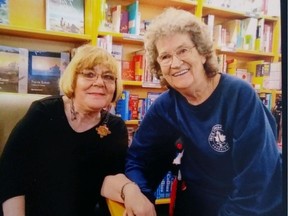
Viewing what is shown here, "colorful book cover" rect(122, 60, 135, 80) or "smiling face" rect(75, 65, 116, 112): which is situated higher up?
"colorful book cover" rect(122, 60, 135, 80)

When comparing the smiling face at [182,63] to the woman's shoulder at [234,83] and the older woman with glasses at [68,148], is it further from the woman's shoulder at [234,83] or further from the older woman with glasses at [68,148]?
the older woman with glasses at [68,148]

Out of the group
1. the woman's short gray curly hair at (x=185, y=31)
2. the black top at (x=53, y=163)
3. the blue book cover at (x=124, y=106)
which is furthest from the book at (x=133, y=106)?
the woman's short gray curly hair at (x=185, y=31)

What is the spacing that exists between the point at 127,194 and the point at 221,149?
0.91ft

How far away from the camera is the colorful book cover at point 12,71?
96 cm

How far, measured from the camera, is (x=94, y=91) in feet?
2.96

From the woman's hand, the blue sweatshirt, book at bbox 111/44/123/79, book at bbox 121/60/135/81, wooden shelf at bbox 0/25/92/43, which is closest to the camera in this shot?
the blue sweatshirt

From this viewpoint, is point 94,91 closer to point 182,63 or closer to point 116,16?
point 182,63

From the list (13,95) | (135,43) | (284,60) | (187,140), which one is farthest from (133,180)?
(135,43)

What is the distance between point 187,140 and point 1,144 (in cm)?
54

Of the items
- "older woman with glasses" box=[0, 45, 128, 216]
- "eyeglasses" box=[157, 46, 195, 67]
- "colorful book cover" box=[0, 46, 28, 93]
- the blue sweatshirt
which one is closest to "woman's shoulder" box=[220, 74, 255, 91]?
the blue sweatshirt

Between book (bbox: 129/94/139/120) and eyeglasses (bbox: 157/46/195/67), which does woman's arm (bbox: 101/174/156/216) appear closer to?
eyeglasses (bbox: 157/46/195/67)

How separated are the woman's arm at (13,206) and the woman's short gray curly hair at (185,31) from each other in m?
0.55

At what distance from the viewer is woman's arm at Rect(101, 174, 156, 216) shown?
81 centimetres

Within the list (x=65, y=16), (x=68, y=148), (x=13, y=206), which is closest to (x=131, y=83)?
(x=65, y=16)
